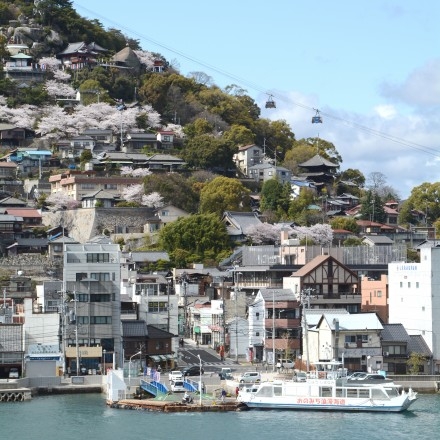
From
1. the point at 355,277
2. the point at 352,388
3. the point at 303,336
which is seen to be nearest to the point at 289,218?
the point at 355,277

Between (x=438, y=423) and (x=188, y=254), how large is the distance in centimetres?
3135

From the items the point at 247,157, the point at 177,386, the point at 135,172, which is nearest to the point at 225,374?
the point at 177,386

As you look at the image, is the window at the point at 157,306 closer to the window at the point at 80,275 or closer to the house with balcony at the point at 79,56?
the window at the point at 80,275

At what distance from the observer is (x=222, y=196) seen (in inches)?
3130

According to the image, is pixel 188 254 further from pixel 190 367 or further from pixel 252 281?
pixel 190 367

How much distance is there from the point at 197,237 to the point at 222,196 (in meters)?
7.34

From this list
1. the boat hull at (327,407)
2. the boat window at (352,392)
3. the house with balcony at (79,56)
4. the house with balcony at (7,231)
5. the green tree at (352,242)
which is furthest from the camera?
the house with balcony at (79,56)

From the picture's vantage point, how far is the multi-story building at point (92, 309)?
49969 millimetres

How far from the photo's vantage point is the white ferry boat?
43844 millimetres

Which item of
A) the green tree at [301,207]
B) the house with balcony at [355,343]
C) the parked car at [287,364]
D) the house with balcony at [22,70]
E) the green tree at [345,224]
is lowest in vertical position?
the parked car at [287,364]

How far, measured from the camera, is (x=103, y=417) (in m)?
42.1

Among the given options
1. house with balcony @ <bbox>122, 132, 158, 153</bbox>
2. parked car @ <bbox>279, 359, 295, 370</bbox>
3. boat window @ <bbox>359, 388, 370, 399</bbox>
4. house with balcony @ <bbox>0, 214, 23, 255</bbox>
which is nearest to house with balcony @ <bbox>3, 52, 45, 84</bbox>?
house with balcony @ <bbox>122, 132, 158, 153</bbox>

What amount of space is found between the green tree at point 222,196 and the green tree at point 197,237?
18.0 ft

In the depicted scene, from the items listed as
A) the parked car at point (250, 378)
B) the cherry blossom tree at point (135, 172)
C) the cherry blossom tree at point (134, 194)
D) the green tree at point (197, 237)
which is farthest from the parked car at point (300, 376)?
the cherry blossom tree at point (135, 172)
